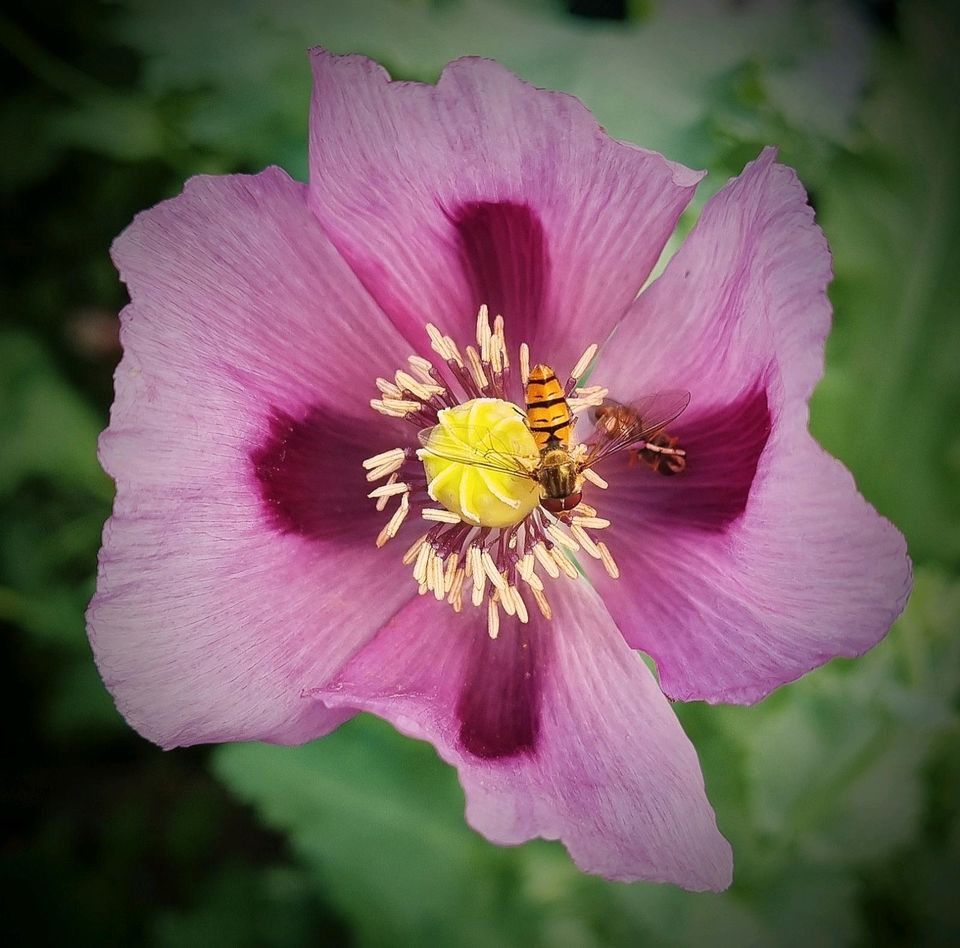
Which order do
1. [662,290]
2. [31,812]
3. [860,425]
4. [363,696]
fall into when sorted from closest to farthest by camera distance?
[363,696], [662,290], [860,425], [31,812]

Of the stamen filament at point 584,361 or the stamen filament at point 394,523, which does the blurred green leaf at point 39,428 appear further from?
the stamen filament at point 584,361

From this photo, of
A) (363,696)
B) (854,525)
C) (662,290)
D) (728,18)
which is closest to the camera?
(854,525)

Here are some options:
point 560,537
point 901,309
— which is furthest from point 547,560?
point 901,309

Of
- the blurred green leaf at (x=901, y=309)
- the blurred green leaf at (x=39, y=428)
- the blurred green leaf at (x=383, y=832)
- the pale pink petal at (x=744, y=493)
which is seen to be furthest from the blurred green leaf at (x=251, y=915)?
the blurred green leaf at (x=901, y=309)

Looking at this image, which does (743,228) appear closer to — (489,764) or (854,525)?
(854,525)

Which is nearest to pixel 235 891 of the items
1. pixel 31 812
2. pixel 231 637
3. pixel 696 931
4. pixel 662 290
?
pixel 31 812

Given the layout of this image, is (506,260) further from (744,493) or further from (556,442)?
(744,493)

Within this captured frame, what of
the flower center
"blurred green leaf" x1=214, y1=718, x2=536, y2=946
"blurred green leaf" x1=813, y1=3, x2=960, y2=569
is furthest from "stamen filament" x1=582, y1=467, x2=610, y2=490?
"blurred green leaf" x1=214, y1=718, x2=536, y2=946

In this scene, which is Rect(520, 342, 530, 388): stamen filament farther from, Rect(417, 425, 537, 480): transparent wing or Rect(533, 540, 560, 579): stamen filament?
Rect(533, 540, 560, 579): stamen filament
